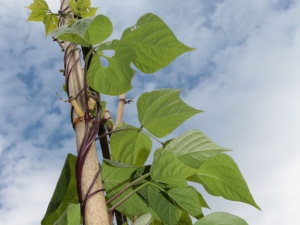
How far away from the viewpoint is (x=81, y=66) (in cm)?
78

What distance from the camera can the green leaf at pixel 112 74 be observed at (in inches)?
24.6

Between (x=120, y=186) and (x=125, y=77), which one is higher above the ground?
(x=125, y=77)

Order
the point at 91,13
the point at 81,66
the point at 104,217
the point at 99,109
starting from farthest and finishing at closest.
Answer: the point at 91,13 → the point at 81,66 → the point at 99,109 → the point at 104,217

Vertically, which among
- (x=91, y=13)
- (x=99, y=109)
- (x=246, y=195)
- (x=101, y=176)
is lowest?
(x=246, y=195)

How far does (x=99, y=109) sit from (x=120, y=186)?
15 centimetres

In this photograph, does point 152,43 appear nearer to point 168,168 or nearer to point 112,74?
point 112,74

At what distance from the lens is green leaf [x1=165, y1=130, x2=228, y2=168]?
601mm

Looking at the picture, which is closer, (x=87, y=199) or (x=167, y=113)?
(x=87, y=199)

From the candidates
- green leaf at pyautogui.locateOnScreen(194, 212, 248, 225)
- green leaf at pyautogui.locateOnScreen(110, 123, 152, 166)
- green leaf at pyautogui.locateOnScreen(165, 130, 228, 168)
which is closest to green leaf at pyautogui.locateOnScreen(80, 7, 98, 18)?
green leaf at pyautogui.locateOnScreen(110, 123, 152, 166)

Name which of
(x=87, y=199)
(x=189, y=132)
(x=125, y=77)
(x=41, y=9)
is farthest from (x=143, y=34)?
Result: (x=41, y=9)

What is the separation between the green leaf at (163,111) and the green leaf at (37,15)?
453mm

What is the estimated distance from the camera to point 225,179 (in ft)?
2.01

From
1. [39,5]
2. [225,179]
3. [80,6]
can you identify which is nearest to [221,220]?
[225,179]

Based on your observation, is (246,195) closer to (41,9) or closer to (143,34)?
(143,34)
